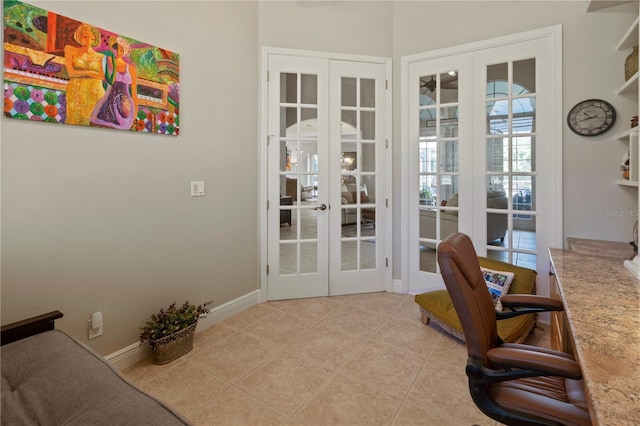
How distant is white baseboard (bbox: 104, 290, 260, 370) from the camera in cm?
206

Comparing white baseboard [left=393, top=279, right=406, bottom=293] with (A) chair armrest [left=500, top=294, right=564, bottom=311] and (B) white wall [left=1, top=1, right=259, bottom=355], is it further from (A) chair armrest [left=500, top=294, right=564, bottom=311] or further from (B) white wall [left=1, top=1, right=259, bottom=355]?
(A) chair armrest [left=500, top=294, right=564, bottom=311]

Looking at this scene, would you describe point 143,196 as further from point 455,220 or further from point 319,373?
point 455,220

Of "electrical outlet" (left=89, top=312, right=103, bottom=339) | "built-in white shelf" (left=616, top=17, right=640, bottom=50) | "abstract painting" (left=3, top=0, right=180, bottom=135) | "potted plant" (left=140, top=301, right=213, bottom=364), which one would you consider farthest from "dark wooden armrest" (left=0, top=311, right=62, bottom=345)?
"built-in white shelf" (left=616, top=17, right=640, bottom=50)

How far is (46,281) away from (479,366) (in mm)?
2176

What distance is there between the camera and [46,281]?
175 cm

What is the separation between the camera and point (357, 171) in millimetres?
3352

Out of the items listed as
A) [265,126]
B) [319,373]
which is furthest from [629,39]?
[319,373]

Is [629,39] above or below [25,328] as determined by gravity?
above

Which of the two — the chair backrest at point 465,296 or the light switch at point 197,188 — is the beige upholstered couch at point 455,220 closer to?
the chair backrest at point 465,296

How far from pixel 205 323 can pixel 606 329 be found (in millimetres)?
2531

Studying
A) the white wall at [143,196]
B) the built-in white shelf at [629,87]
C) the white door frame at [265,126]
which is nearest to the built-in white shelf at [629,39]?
the built-in white shelf at [629,87]

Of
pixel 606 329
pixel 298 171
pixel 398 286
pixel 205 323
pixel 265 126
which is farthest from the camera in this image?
pixel 398 286

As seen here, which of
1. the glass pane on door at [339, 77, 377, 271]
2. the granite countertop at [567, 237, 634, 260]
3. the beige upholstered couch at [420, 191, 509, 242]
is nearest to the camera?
the granite countertop at [567, 237, 634, 260]

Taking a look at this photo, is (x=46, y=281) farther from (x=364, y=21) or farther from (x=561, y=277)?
(x=364, y=21)
